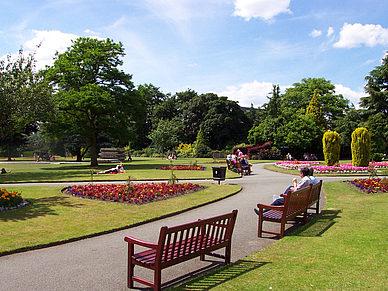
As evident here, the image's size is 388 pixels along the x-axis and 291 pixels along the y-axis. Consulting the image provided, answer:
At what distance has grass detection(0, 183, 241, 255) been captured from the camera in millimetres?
7219

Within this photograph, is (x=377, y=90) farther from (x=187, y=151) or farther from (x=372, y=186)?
(x=372, y=186)

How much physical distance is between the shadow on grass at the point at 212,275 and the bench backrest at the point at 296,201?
213 cm

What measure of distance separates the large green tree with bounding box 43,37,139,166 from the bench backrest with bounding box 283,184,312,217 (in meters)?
25.3

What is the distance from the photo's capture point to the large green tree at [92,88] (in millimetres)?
31719

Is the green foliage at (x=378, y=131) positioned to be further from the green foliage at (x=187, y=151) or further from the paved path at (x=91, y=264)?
the paved path at (x=91, y=264)

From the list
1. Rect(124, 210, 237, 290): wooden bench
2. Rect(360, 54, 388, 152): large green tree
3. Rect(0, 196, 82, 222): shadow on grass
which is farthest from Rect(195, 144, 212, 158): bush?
Rect(124, 210, 237, 290): wooden bench

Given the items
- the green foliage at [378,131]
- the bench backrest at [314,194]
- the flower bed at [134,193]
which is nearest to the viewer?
the bench backrest at [314,194]

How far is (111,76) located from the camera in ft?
110

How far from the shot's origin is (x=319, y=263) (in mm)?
5090

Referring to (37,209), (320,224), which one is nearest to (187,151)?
(37,209)

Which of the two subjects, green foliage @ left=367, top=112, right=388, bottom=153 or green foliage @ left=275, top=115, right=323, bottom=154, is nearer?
green foliage @ left=367, top=112, right=388, bottom=153

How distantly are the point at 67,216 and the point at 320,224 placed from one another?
6.70 m

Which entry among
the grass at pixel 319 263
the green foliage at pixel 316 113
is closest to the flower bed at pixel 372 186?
the grass at pixel 319 263

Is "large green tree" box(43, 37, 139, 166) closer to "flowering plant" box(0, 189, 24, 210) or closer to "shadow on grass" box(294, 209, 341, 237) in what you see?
"flowering plant" box(0, 189, 24, 210)
